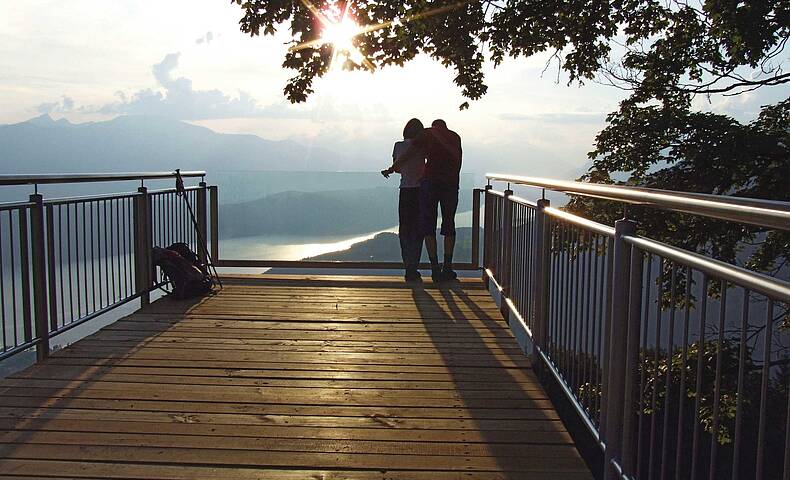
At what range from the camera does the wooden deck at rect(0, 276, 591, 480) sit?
2758 mm

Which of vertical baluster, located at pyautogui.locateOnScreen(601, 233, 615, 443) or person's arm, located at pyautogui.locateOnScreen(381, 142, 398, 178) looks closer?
vertical baluster, located at pyautogui.locateOnScreen(601, 233, 615, 443)

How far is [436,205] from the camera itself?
730 cm

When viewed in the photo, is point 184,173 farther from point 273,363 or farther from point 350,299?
point 273,363

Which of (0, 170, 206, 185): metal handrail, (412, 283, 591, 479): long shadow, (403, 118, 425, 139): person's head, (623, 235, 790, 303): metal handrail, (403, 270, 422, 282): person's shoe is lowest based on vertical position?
(412, 283, 591, 479): long shadow

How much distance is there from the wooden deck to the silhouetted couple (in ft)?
6.23

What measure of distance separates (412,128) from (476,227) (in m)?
1.58

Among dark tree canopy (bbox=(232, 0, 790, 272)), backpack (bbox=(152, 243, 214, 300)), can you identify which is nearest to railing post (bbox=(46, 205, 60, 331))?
backpack (bbox=(152, 243, 214, 300))

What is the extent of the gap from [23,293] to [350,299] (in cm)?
305

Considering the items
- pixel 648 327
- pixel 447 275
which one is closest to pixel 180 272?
pixel 447 275

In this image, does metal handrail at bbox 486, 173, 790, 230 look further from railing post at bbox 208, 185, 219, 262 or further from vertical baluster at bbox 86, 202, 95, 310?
railing post at bbox 208, 185, 219, 262

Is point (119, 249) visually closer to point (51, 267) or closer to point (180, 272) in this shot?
point (180, 272)

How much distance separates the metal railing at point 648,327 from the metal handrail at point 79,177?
9.70ft

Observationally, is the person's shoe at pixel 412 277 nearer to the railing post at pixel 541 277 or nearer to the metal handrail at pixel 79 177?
the metal handrail at pixel 79 177

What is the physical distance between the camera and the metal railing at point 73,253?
4.02 meters
